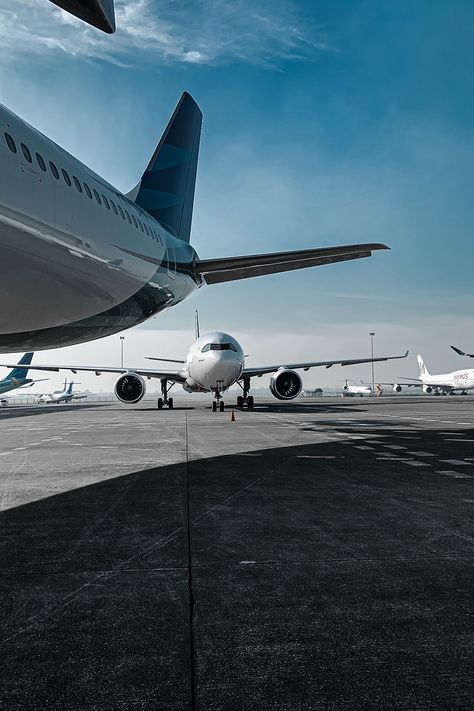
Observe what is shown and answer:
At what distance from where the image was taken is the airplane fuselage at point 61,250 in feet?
18.6

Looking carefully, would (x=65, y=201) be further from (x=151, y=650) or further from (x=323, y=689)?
(x=323, y=689)

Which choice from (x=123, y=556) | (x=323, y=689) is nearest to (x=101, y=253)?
(x=123, y=556)

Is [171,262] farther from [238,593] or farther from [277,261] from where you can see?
[238,593]

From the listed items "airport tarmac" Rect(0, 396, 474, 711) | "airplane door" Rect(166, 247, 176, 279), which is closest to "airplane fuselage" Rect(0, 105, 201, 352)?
"airplane door" Rect(166, 247, 176, 279)

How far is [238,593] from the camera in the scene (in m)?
2.88

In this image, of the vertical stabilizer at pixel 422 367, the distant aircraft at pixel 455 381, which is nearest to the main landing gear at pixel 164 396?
the distant aircraft at pixel 455 381

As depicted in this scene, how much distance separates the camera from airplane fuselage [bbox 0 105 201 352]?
223 inches

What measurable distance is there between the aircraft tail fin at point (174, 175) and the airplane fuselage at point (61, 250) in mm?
4306

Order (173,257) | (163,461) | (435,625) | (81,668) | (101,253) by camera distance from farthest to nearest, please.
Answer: (173,257) < (163,461) < (101,253) < (435,625) < (81,668)

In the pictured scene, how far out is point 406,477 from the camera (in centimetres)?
658

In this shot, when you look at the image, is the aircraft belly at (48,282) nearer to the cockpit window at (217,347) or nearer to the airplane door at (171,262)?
the airplane door at (171,262)

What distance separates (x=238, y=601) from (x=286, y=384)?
22.7 m

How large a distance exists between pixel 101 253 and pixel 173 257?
3341mm

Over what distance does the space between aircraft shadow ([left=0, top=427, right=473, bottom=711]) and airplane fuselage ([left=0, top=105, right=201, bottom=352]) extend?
2384 mm
